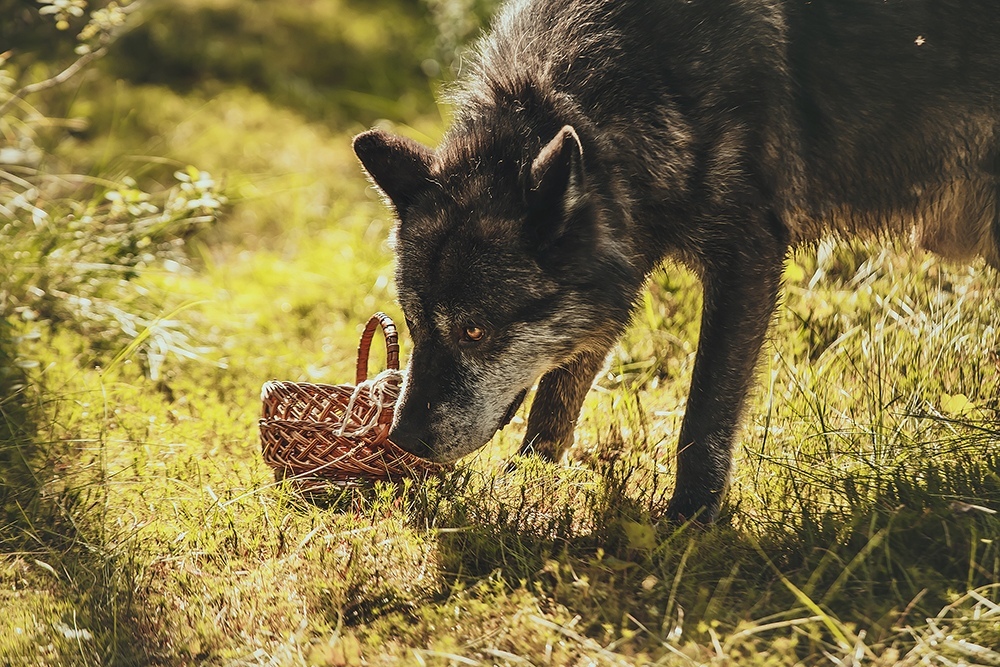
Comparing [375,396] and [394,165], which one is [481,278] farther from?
[375,396]

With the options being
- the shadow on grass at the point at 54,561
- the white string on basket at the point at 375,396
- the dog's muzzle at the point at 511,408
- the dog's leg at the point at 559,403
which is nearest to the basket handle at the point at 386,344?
the white string on basket at the point at 375,396

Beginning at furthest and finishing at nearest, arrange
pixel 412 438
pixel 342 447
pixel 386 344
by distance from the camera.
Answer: pixel 386 344 < pixel 342 447 < pixel 412 438

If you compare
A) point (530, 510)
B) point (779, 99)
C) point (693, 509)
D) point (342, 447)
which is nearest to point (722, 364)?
point (693, 509)

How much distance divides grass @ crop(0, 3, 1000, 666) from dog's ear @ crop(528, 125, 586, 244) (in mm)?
900

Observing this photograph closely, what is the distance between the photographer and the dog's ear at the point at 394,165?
3.51 metres

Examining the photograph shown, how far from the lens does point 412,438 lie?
3459 millimetres

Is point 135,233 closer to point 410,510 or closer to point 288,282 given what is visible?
point 288,282

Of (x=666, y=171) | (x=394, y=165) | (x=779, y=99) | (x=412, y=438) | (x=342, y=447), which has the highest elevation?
(x=779, y=99)

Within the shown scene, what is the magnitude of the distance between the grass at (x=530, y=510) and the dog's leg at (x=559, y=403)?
127mm

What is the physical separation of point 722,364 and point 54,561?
237cm

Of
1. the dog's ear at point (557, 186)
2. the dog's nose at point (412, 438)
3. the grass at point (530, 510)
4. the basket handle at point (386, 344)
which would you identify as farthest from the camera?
the basket handle at point (386, 344)

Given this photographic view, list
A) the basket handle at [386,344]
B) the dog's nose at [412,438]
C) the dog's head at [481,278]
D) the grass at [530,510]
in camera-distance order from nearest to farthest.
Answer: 1. the grass at [530,510]
2. the dog's head at [481,278]
3. the dog's nose at [412,438]
4. the basket handle at [386,344]

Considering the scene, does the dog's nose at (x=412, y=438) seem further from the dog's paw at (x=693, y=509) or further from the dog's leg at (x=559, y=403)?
the dog's paw at (x=693, y=509)

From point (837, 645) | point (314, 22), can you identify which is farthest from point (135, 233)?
point (314, 22)
